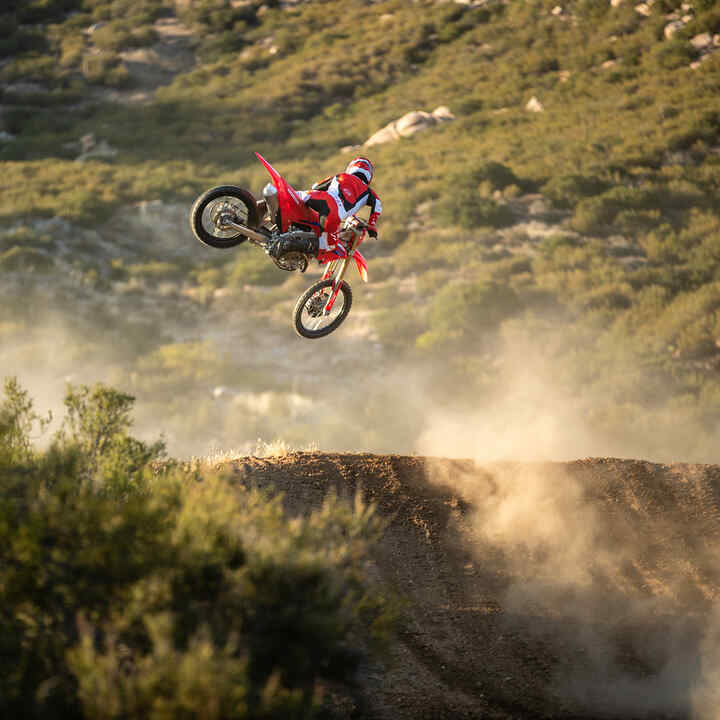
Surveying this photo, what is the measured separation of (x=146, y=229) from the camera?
43.9m

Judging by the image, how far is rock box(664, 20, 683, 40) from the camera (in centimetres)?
4819

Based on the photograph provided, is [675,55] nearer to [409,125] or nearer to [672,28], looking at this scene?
[672,28]

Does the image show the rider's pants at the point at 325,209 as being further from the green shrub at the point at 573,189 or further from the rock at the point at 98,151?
the rock at the point at 98,151

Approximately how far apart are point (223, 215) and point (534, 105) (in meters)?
40.6

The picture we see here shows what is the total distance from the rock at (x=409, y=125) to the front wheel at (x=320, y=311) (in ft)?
120

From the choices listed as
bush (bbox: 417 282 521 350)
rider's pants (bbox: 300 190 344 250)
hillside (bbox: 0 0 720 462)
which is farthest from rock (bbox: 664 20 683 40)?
rider's pants (bbox: 300 190 344 250)

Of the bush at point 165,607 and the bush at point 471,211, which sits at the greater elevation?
the bush at point 165,607

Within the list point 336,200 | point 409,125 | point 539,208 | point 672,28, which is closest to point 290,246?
point 336,200

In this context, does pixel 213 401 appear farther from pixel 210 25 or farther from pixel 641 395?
pixel 210 25

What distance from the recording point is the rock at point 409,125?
160 ft

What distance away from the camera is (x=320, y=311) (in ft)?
45.0

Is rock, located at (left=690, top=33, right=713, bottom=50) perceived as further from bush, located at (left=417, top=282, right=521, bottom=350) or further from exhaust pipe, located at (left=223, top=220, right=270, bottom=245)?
exhaust pipe, located at (left=223, top=220, right=270, bottom=245)

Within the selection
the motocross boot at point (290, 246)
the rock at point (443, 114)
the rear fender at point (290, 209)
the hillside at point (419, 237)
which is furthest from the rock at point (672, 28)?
the motocross boot at point (290, 246)

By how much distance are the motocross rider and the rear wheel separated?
0.89m
